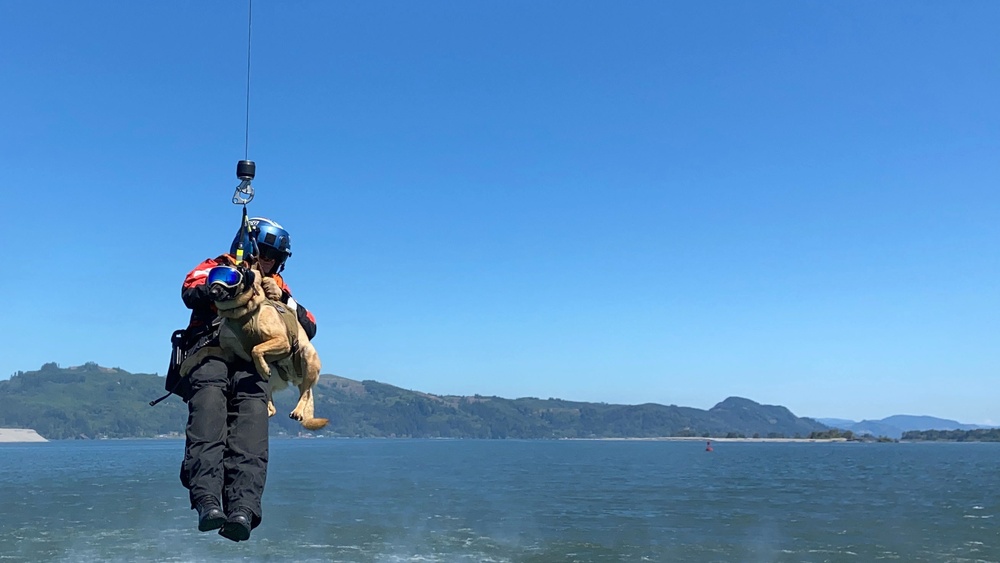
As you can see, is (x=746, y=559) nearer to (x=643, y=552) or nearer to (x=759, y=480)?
(x=643, y=552)

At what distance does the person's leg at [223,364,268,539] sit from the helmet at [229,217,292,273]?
2.10ft

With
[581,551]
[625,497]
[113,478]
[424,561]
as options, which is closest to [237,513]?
[424,561]

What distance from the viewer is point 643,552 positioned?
34.5 metres

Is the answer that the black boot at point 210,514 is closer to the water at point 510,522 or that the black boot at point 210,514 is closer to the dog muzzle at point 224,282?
the dog muzzle at point 224,282

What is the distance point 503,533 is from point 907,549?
18.5 metres

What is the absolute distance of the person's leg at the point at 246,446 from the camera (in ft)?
12.3

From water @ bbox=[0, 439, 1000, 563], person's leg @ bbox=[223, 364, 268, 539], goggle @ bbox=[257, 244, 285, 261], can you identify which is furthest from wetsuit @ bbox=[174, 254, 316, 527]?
water @ bbox=[0, 439, 1000, 563]

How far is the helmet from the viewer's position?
14.2ft

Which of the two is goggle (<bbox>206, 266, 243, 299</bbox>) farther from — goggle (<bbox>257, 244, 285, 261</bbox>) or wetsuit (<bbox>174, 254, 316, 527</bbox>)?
goggle (<bbox>257, 244, 285, 261</bbox>)

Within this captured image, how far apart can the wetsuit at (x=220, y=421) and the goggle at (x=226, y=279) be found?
10cm

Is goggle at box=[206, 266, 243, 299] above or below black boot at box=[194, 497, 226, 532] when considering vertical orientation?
above

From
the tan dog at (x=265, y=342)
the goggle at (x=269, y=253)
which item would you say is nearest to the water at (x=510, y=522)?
the tan dog at (x=265, y=342)

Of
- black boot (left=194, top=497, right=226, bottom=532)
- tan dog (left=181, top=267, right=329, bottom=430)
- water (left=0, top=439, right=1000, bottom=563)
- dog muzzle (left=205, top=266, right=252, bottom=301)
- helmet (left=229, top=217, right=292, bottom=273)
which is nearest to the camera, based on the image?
black boot (left=194, top=497, right=226, bottom=532)

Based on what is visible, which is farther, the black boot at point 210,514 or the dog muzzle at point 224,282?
the dog muzzle at point 224,282
